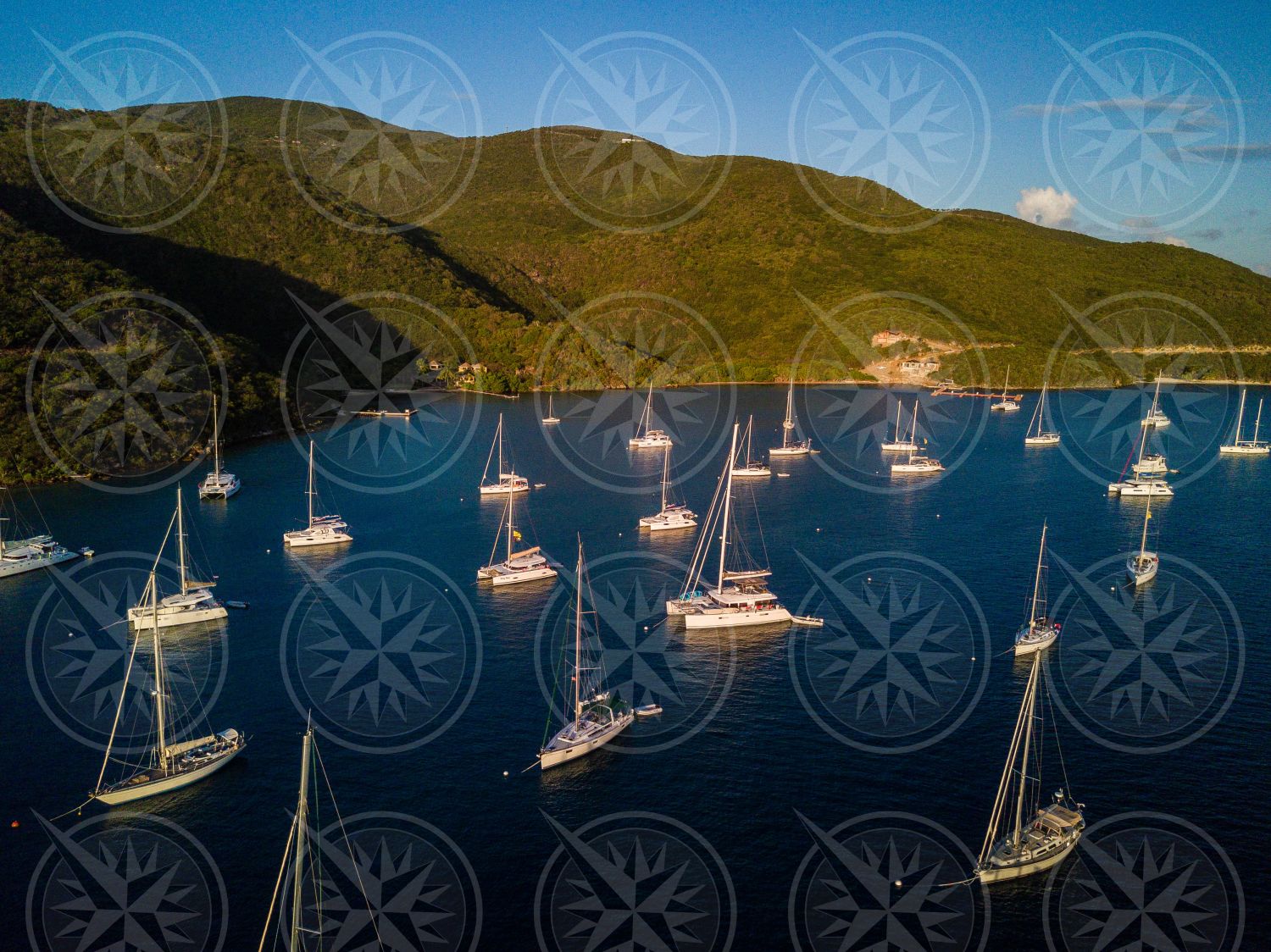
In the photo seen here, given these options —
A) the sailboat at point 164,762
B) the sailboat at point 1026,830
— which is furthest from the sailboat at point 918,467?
the sailboat at point 164,762

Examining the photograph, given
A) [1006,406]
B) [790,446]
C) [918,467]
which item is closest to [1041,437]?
[918,467]

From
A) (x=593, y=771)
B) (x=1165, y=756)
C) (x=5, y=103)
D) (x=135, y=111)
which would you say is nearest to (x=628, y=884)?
(x=593, y=771)

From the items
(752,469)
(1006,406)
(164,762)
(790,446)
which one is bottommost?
(164,762)

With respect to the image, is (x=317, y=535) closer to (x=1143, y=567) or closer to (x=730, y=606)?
(x=730, y=606)

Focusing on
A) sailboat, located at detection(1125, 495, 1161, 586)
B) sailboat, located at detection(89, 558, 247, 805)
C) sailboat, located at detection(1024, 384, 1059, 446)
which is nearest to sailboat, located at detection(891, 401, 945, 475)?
sailboat, located at detection(1024, 384, 1059, 446)

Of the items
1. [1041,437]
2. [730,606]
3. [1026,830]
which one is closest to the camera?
[1026,830]

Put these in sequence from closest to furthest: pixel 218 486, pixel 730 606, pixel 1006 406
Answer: pixel 730 606, pixel 218 486, pixel 1006 406

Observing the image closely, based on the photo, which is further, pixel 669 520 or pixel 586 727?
pixel 669 520

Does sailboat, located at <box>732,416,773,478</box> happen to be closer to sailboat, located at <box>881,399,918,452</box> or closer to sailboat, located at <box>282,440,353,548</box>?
sailboat, located at <box>881,399,918,452</box>
